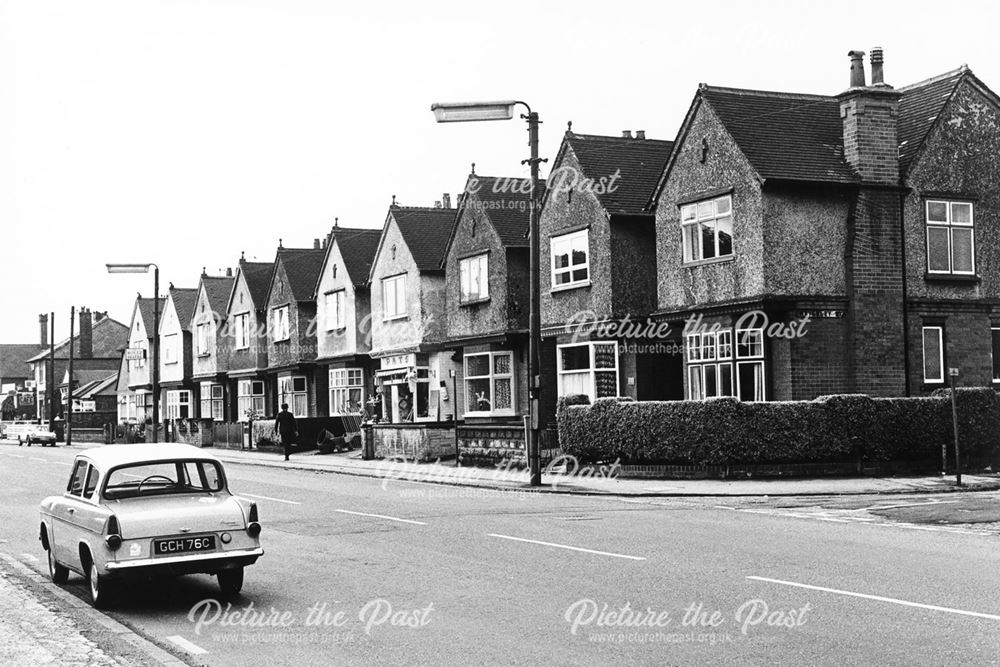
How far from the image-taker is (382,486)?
27.2 m

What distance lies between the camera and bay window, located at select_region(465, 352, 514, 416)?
126 feet

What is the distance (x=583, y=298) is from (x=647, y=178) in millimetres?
4087

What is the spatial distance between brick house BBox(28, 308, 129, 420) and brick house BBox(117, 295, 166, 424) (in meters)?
21.4

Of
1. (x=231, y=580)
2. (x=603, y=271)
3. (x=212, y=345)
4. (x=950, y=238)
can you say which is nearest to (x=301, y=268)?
(x=212, y=345)

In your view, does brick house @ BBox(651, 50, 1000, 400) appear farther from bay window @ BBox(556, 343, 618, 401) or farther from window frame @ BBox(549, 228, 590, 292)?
window frame @ BBox(549, 228, 590, 292)

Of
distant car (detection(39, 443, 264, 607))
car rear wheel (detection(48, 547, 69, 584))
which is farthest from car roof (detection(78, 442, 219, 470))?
car rear wheel (detection(48, 547, 69, 584))

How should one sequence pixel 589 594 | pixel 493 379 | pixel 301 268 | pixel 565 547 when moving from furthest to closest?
pixel 301 268 → pixel 493 379 → pixel 565 547 → pixel 589 594

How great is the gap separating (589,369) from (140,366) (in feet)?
174

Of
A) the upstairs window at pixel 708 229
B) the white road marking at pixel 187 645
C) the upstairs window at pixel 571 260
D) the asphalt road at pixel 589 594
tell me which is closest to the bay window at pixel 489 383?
the upstairs window at pixel 571 260

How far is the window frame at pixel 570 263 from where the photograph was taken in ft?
110

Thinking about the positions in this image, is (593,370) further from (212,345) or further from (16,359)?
(16,359)

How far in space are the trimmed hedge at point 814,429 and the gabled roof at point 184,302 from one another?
4971cm

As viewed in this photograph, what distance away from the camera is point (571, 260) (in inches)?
1345

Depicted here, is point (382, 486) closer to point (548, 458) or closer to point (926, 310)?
point (548, 458)
